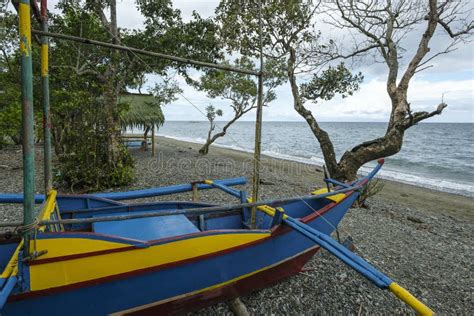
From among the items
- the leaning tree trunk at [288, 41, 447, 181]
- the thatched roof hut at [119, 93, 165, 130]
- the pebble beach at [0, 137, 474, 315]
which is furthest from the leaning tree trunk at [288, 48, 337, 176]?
the thatched roof hut at [119, 93, 165, 130]

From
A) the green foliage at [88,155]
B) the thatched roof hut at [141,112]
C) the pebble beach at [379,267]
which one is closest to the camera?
the pebble beach at [379,267]

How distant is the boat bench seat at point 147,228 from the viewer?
9.65ft

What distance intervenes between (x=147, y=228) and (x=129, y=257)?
2.78ft

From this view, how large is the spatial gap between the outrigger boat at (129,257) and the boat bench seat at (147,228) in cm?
1

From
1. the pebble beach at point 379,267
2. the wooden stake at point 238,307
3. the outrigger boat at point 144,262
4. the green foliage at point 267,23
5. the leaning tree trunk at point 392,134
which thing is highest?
the green foliage at point 267,23

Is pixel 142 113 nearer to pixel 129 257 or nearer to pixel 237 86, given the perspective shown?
pixel 237 86

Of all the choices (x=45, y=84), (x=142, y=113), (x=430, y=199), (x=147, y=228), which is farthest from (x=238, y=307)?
(x=142, y=113)

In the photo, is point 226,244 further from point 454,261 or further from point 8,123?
point 8,123

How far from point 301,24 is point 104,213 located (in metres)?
8.73

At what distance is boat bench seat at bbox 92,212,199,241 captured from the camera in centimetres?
294

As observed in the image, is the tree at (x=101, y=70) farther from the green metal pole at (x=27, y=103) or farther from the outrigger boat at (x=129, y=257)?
the green metal pole at (x=27, y=103)

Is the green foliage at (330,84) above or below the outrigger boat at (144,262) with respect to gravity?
above

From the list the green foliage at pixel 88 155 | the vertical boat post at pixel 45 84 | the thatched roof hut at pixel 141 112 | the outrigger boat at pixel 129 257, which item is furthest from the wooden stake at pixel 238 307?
the thatched roof hut at pixel 141 112

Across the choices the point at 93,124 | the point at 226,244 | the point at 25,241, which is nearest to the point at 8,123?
the point at 93,124
